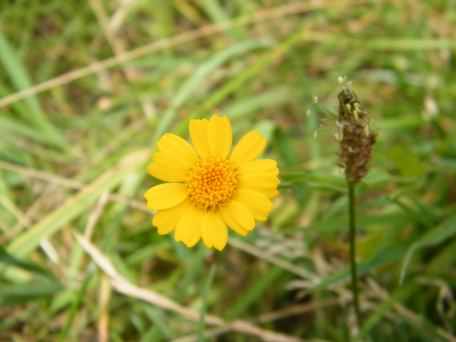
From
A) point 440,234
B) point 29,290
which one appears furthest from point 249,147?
point 29,290

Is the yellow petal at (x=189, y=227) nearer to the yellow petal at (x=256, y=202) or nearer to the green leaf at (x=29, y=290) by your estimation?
the yellow petal at (x=256, y=202)

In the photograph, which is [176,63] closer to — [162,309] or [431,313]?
[162,309]

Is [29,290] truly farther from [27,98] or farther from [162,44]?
[162,44]

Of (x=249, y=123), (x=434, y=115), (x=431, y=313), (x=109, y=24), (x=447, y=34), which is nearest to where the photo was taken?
(x=431, y=313)

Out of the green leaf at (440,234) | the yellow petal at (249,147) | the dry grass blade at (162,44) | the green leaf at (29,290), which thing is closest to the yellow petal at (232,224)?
the yellow petal at (249,147)

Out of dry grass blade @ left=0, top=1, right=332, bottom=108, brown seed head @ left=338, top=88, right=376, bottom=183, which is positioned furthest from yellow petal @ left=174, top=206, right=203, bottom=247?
dry grass blade @ left=0, top=1, right=332, bottom=108

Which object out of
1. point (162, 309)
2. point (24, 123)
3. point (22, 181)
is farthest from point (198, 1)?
point (162, 309)
